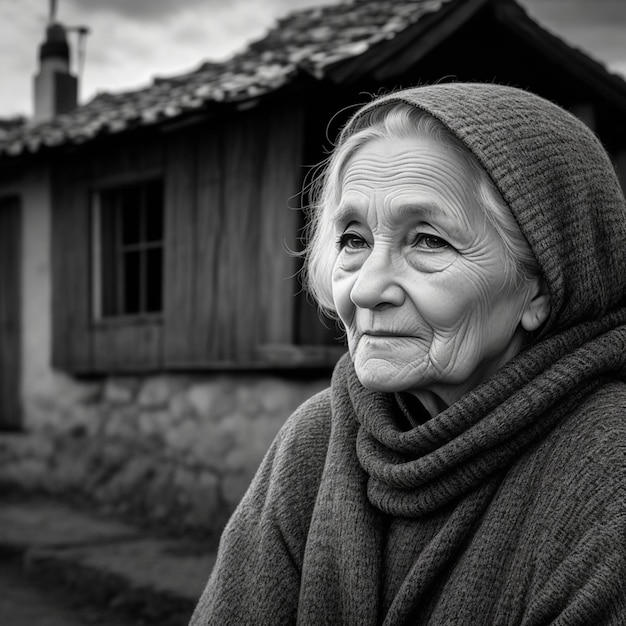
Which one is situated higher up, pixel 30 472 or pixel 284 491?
pixel 284 491

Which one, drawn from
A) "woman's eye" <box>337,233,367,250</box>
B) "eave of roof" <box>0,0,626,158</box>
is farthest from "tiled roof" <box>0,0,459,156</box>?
"woman's eye" <box>337,233,367,250</box>

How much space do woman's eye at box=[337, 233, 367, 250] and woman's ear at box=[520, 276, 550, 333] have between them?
0.29m

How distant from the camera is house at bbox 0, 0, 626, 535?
5.83 metres

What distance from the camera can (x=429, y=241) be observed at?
140cm

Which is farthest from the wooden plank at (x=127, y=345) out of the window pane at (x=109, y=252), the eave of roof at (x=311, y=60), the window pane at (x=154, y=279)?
the eave of roof at (x=311, y=60)

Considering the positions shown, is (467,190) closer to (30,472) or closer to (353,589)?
(353,589)

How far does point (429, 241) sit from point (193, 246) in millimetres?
5305

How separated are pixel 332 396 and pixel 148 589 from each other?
11.3 feet

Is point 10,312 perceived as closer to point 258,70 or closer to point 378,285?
point 258,70

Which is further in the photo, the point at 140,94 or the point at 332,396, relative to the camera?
the point at 140,94

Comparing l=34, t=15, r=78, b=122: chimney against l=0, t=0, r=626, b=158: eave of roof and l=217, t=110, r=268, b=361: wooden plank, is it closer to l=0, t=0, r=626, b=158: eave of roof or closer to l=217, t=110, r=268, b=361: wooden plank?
l=0, t=0, r=626, b=158: eave of roof

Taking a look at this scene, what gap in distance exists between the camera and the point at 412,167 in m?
1.40

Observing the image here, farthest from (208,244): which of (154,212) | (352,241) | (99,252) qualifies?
(352,241)

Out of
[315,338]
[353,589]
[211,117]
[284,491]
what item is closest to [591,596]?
[353,589]
